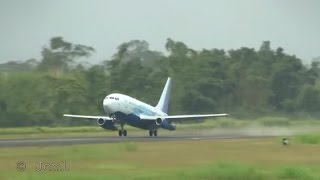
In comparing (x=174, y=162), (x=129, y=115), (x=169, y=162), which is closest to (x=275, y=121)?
(x=129, y=115)

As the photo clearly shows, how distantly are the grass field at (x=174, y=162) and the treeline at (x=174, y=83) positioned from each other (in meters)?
52.4

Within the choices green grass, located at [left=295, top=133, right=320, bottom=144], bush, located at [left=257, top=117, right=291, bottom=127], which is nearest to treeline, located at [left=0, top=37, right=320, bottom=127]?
bush, located at [left=257, top=117, right=291, bottom=127]

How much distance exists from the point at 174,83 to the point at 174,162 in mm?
96924

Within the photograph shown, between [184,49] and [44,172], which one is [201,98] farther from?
→ [44,172]

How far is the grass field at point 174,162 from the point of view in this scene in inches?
1089

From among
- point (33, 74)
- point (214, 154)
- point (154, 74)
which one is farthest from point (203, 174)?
point (154, 74)

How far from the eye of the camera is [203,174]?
2775cm

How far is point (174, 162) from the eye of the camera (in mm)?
35344

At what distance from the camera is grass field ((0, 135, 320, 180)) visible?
27656 millimetres

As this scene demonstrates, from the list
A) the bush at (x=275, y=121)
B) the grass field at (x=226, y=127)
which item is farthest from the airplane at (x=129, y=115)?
the bush at (x=275, y=121)

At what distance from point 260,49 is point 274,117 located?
84071 millimetres

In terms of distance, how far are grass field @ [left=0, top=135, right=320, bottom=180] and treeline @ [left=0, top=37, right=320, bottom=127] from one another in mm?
52375

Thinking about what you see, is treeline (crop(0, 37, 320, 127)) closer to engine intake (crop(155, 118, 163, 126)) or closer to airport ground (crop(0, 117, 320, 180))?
engine intake (crop(155, 118, 163, 126))

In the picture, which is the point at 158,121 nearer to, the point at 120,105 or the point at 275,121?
the point at 120,105
